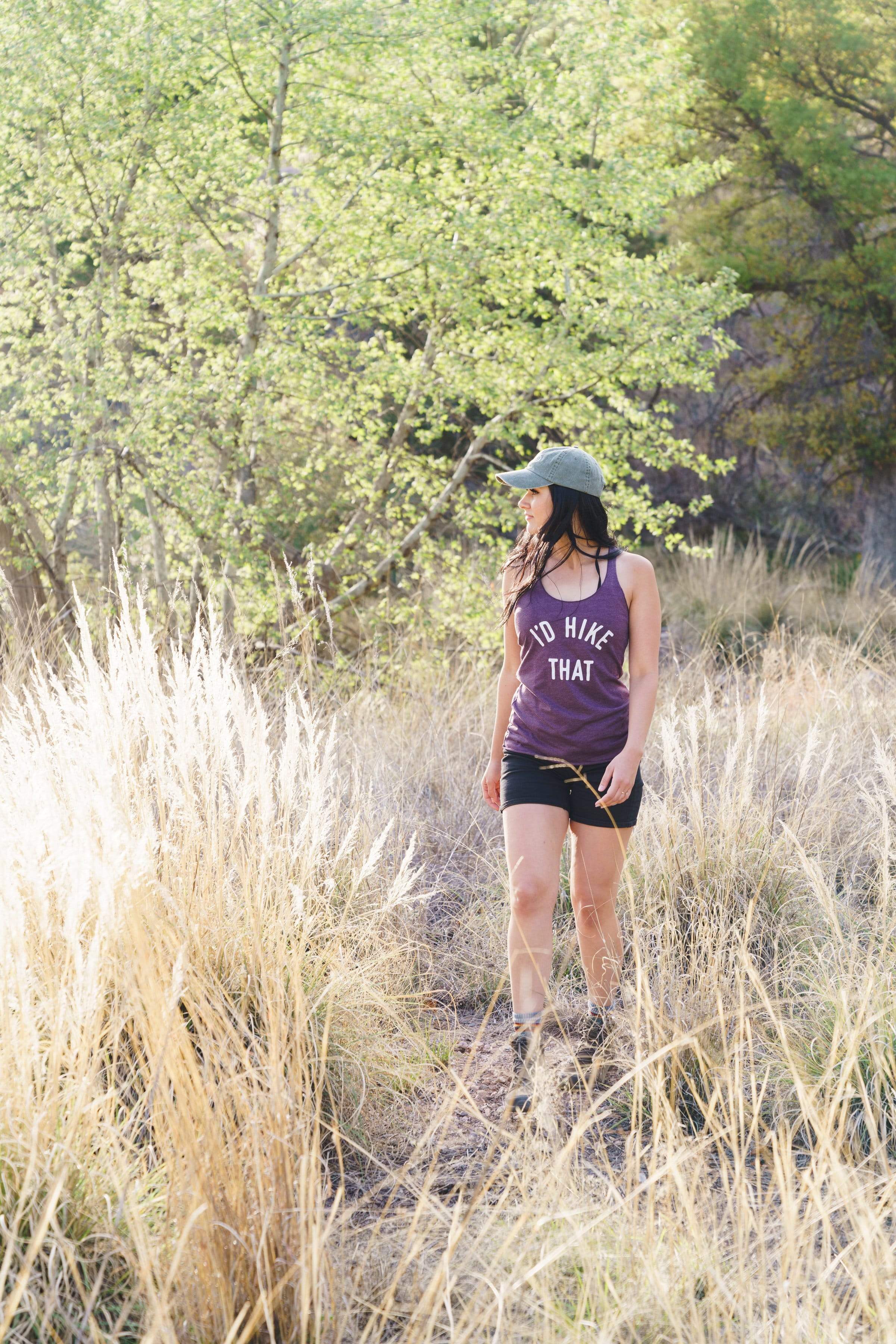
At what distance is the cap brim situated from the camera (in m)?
3.17

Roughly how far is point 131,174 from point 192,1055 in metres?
6.50

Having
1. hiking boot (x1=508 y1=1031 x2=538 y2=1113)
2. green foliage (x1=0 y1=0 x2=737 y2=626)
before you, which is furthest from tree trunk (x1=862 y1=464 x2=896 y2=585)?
hiking boot (x1=508 y1=1031 x2=538 y2=1113)

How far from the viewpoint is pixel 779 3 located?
40.2 feet

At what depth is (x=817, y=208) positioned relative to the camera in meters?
12.5

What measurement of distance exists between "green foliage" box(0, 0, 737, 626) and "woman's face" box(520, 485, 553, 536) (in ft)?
12.1

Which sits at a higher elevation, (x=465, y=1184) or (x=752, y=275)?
(x=752, y=275)

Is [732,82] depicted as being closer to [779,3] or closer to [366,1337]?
[779,3]

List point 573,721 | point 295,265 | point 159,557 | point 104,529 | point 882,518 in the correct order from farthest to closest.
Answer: point 882,518 → point 295,265 → point 159,557 → point 104,529 → point 573,721

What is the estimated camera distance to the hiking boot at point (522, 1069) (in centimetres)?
267

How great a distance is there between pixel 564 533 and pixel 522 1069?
4.59 feet

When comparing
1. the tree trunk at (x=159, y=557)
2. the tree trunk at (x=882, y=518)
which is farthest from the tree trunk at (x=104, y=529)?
the tree trunk at (x=882, y=518)

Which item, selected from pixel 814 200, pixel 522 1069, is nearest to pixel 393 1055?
pixel 522 1069

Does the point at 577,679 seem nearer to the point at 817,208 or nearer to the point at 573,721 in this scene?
the point at 573,721

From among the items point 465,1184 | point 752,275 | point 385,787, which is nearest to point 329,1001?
point 465,1184
